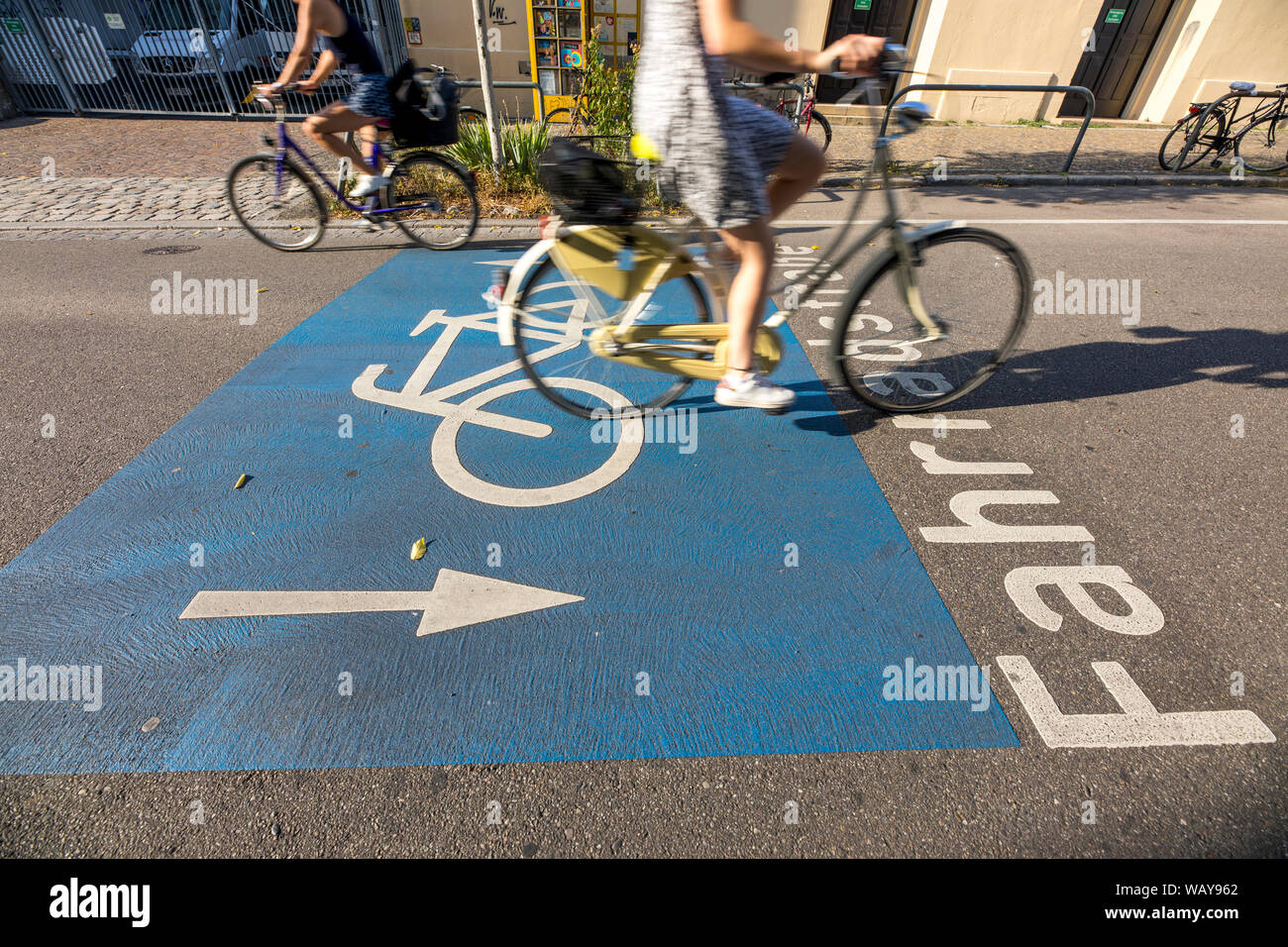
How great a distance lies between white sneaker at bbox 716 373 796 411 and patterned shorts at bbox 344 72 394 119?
4474 millimetres

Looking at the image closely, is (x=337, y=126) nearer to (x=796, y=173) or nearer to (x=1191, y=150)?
(x=796, y=173)

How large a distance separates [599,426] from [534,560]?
106 cm

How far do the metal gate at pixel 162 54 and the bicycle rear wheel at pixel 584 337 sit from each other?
1174cm


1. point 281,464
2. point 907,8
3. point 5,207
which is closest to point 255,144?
point 5,207

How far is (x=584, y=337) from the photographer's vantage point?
403 centimetres

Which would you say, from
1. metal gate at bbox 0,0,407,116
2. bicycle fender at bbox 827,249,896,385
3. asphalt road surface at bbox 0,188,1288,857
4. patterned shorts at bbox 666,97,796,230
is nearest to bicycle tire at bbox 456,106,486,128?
asphalt road surface at bbox 0,188,1288,857

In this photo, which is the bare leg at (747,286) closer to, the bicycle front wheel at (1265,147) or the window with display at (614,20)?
the window with display at (614,20)

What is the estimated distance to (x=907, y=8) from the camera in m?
13.0

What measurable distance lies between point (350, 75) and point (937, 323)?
536 cm

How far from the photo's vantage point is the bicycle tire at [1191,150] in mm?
9337

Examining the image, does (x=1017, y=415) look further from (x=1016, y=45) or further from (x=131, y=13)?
(x=131, y=13)

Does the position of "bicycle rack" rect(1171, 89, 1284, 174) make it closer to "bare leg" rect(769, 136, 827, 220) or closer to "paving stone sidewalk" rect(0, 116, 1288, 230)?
"paving stone sidewalk" rect(0, 116, 1288, 230)

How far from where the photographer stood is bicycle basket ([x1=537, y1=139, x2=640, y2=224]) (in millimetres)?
2473

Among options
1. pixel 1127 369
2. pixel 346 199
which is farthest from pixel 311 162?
pixel 1127 369
